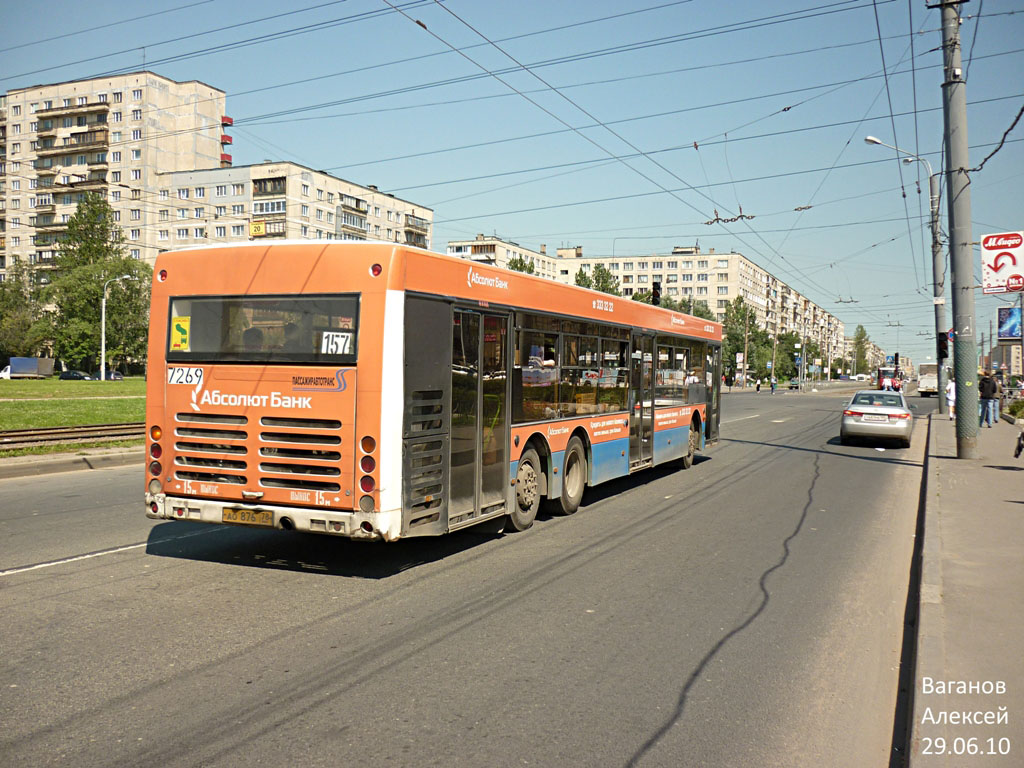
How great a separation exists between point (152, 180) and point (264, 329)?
90.3m

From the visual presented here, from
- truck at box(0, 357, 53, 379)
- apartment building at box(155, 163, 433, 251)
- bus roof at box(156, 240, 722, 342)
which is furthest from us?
apartment building at box(155, 163, 433, 251)

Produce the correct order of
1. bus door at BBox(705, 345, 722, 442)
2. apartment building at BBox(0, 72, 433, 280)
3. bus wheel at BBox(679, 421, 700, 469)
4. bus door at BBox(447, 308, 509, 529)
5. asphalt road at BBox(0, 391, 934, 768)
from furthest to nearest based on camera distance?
apartment building at BBox(0, 72, 433, 280) → bus door at BBox(705, 345, 722, 442) → bus wheel at BBox(679, 421, 700, 469) → bus door at BBox(447, 308, 509, 529) → asphalt road at BBox(0, 391, 934, 768)

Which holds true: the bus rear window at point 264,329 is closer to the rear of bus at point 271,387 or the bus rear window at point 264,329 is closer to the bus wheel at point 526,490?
the rear of bus at point 271,387

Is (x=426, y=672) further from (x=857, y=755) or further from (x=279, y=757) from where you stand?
(x=857, y=755)

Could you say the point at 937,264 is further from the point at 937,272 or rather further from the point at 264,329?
the point at 264,329

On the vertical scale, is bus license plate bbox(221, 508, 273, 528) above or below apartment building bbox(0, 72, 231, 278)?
below

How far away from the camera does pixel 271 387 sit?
716 cm

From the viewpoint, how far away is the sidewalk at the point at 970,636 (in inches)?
153

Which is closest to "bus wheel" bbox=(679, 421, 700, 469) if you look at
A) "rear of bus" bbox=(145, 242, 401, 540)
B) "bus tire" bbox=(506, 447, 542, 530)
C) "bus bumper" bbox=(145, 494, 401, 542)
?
"bus tire" bbox=(506, 447, 542, 530)

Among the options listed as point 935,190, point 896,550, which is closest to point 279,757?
point 896,550

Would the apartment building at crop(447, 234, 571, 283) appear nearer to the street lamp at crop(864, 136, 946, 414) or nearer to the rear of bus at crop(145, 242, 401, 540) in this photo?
the street lamp at crop(864, 136, 946, 414)

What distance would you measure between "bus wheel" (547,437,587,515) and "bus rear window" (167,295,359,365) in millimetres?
4202

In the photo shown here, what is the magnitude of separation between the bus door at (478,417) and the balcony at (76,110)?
96.5m

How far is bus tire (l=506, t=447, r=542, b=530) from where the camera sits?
9219mm
